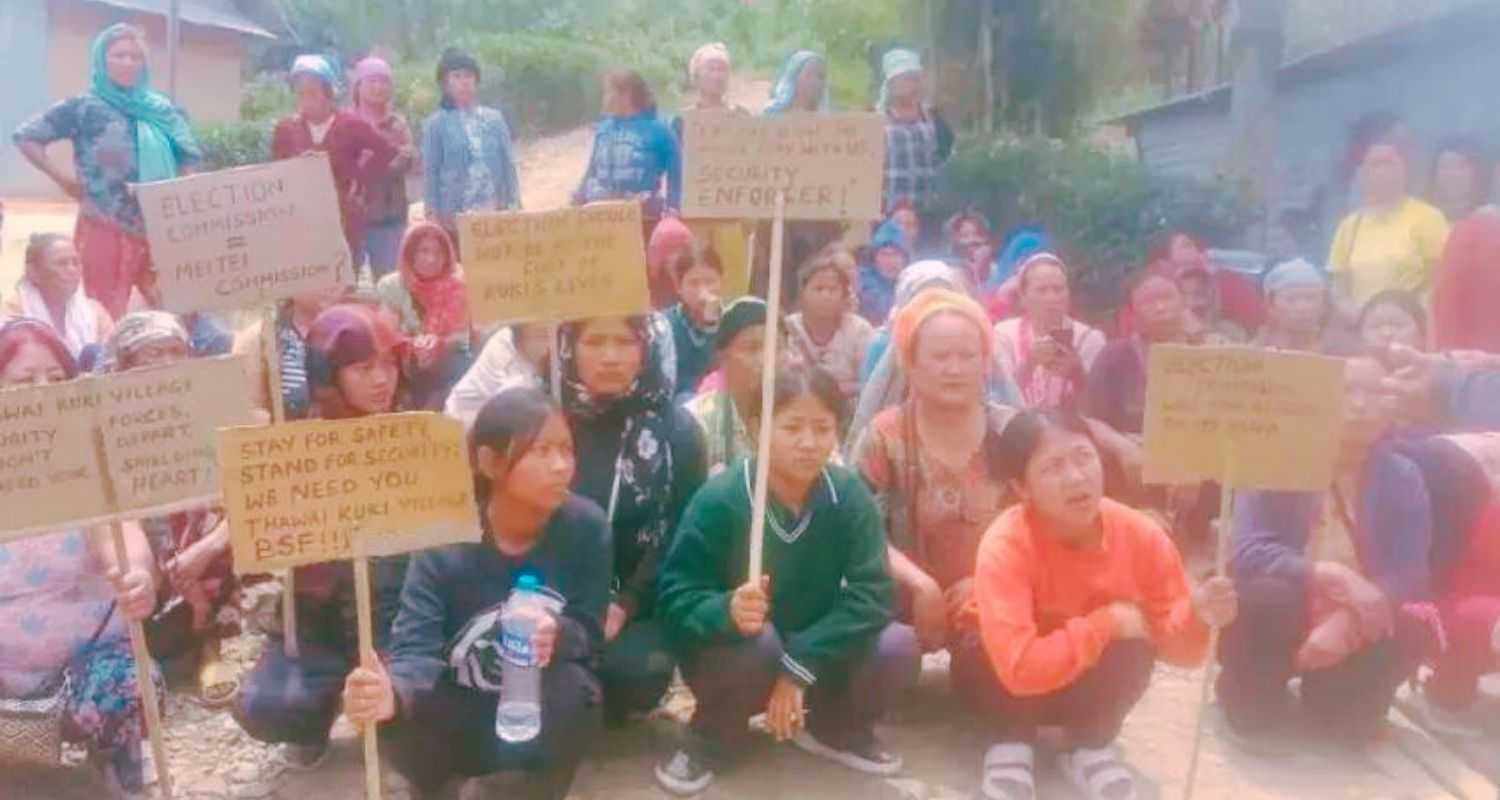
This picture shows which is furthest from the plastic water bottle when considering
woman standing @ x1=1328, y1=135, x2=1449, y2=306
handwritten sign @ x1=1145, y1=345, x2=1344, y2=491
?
woman standing @ x1=1328, y1=135, x2=1449, y2=306

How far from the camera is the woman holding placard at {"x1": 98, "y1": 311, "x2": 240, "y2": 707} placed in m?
4.65

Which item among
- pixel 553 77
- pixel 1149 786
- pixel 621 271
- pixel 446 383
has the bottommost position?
pixel 1149 786

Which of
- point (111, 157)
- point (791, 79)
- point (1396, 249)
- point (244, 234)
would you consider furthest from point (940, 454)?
point (111, 157)

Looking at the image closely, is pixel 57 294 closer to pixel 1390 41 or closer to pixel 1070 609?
pixel 1070 609

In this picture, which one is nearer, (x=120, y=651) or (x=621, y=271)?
(x=120, y=651)

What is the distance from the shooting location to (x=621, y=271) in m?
4.40

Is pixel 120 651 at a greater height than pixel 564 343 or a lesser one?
lesser

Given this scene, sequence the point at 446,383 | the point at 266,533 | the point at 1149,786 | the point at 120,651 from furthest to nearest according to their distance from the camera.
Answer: the point at 446,383 < the point at 1149,786 < the point at 120,651 < the point at 266,533

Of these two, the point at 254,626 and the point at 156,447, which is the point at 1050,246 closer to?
the point at 254,626

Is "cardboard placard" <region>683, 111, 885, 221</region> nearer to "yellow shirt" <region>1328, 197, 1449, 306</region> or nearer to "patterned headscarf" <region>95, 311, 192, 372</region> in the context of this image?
"patterned headscarf" <region>95, 311, 192, 372</region>

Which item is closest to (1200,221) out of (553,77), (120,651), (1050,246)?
(1050,246)

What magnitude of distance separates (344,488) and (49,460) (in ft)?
2.12

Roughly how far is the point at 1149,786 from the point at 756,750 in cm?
109

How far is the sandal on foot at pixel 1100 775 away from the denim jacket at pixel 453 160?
5144 millimetres
